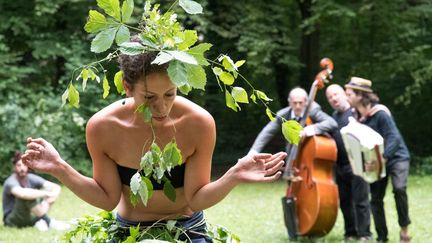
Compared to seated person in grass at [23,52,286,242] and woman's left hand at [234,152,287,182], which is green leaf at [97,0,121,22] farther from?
woman's left hand at [234,152,287,182]

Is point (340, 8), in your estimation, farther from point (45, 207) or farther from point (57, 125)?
point (45, 207)

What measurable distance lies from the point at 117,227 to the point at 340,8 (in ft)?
46.8

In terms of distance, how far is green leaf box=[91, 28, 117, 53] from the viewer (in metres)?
A: 2.85

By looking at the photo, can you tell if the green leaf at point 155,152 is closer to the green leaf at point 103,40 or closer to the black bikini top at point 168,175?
the black bikini top at point 168,175

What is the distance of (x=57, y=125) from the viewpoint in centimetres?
1625

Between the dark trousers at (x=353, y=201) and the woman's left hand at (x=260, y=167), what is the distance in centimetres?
571

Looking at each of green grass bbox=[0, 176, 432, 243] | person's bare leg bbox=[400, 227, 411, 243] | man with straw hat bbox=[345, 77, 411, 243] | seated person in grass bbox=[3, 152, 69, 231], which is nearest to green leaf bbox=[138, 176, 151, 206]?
man with straw hat bbox=[345, 77, 411, 243]

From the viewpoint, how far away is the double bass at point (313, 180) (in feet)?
27.2

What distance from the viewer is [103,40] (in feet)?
9.37

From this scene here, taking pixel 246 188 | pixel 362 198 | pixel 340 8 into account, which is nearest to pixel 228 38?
pixel 340 8

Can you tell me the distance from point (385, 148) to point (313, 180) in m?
0.85

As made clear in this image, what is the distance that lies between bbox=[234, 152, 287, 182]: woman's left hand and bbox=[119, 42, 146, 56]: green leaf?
562mm

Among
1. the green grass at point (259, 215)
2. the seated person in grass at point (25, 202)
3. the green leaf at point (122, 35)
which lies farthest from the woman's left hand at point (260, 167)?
the seated person in grass at point (25, 202)

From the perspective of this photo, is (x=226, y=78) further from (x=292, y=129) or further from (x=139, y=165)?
(x=139, y=165)
